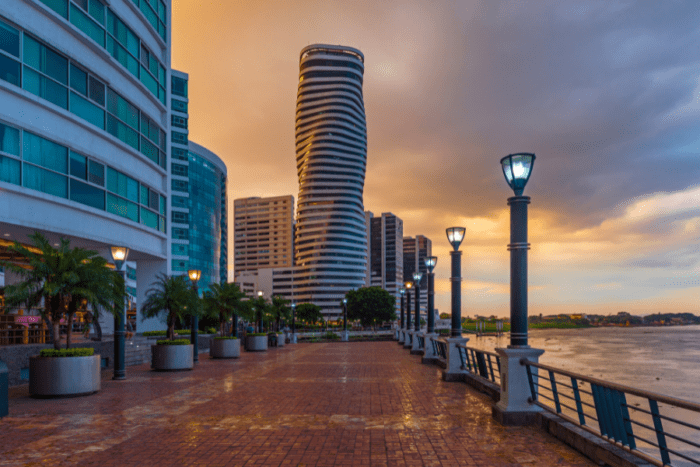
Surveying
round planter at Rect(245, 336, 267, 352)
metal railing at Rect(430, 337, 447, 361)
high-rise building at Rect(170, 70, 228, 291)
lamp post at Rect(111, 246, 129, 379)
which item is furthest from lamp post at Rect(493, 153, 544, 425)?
high-rise building at Rect(170, 70, 228, 291)

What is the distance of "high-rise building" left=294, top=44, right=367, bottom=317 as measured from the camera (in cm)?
17238

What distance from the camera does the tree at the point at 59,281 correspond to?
12938mm

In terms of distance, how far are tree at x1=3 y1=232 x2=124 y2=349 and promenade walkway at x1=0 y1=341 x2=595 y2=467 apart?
224 centimetres

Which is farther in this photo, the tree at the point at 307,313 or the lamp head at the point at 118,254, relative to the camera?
the tree at the point at 307,313

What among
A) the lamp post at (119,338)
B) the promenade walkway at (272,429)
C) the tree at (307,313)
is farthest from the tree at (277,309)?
the tree at (307,313)

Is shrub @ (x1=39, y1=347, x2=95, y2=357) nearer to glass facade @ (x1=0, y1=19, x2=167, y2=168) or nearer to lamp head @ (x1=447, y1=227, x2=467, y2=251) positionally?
glass facade @ (x1=0, y1=19, x2=167, y2=168)

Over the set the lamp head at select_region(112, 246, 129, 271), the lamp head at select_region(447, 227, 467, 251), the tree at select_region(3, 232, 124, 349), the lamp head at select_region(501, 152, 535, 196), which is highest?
the lamp head at select_region(501, 152, 535, 196)

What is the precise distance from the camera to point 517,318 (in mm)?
9805

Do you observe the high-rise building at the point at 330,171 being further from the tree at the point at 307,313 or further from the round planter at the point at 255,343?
the round planter at the point at 255,343

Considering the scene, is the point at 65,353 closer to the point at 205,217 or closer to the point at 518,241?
the point at 518,241

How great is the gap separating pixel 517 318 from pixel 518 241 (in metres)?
1.38

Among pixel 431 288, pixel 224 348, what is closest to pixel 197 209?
pixel 224 348

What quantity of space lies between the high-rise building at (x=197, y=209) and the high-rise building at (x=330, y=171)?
34.0m

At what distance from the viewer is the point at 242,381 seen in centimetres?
1625
